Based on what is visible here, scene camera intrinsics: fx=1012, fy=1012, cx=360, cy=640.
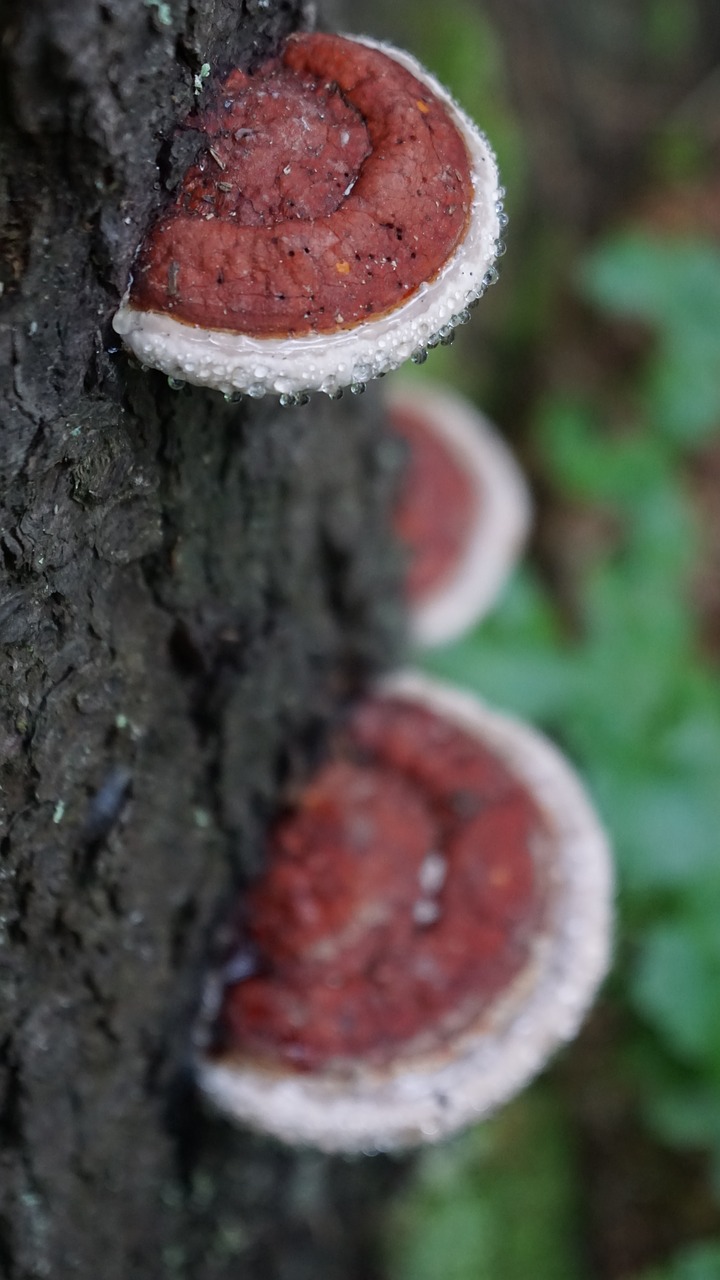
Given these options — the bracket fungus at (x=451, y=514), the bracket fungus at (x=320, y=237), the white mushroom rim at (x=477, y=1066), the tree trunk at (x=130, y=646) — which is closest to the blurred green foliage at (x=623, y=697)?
the bracket fungus at (x=451, y=514)

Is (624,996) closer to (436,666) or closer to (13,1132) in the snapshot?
(436,666)

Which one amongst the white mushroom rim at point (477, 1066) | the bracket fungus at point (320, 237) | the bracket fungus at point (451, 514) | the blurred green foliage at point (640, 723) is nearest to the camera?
the bracket fungus at point (320, 237)

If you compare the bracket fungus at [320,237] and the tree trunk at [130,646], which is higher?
the bracket fungus at [320,237]

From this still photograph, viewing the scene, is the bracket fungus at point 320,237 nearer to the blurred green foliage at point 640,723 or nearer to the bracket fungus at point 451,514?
the bracket fungus at point 451,514

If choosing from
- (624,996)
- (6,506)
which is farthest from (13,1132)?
(624,996)

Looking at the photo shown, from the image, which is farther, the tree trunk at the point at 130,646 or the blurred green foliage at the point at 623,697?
the blurred green foliage at the point at 623,697

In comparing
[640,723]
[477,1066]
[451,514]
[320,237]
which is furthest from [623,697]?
[320,237]

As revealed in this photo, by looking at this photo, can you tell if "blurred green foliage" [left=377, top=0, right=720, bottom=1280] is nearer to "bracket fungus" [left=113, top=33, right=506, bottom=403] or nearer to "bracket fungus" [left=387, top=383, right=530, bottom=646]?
"bracket fungus" [left=387, top=383, right=530, bottom=646]
